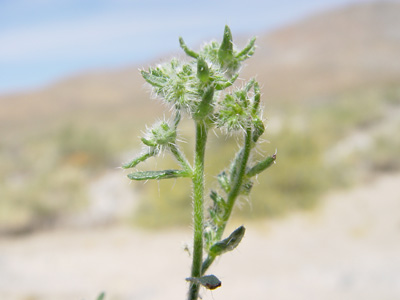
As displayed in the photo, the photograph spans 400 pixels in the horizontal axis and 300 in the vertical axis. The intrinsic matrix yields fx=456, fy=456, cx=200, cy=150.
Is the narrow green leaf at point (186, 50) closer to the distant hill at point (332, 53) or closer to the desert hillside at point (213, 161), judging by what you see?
the desert hillside at point (213, 161)

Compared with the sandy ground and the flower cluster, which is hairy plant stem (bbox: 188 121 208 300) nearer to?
the flower cluster

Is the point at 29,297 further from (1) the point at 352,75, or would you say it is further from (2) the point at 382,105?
(1) the point at 352,75

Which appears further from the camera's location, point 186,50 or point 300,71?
point 300,71

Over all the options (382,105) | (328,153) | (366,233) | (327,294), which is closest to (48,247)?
(327,294)

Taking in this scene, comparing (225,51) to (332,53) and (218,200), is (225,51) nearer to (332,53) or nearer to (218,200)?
(218,200)

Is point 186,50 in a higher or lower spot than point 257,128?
higher

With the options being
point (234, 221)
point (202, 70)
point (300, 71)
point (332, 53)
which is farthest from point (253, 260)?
point (332, 53)

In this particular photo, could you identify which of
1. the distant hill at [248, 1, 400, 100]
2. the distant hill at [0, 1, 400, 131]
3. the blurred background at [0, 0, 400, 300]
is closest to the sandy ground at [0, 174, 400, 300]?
the blurred background at [0, 0, 400, 300]

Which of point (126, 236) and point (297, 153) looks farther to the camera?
point (297, 153)

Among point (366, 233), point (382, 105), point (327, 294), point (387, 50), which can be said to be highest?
point (387, 50)
